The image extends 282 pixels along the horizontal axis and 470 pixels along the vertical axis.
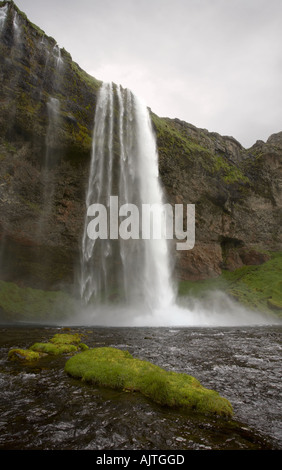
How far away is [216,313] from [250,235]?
2531cm

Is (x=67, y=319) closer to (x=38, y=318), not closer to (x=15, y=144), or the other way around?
(x=38, y=318)

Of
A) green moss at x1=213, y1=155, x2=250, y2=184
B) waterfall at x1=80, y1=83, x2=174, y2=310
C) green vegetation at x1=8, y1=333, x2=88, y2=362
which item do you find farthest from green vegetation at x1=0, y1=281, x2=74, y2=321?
green moss at x1=213, y1=155, x2=250, y2=184

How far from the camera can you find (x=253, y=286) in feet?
168

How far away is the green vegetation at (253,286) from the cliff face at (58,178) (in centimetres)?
227

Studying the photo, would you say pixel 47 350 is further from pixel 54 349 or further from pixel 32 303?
pixel 32 303

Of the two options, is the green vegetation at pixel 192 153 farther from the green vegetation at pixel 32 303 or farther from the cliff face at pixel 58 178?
the green vegetation at pixel 32 303

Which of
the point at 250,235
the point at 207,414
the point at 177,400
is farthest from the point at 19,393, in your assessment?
the point at 250,235

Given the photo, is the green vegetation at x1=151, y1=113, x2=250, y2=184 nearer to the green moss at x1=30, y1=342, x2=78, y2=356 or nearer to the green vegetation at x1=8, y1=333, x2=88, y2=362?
the green vegetation at x1=8, y1=333, x2=88, y2=362

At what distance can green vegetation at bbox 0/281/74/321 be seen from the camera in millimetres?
40856

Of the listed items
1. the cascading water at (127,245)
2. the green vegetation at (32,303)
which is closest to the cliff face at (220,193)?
the cascading water at (127,245)

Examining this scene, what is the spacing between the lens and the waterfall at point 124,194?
4316 cm

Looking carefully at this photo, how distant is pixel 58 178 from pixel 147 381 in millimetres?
38303

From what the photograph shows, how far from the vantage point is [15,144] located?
37.7 m

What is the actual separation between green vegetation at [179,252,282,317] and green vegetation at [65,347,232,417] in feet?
131
